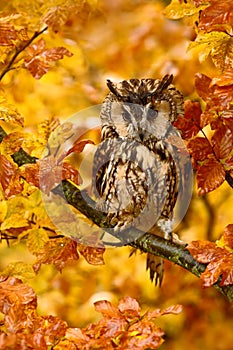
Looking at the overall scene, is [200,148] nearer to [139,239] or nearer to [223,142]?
[223,142]

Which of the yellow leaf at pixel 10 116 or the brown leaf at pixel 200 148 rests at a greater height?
the yellow leaf at pixel 10 116

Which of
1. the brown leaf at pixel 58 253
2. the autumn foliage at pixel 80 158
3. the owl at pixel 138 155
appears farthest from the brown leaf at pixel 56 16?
the brown leaf at pixel 58 253

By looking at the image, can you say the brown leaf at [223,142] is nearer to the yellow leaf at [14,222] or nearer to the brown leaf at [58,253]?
the brown leaf at [58,253]

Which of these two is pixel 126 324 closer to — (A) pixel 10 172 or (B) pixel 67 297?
(A) pixel 10 172

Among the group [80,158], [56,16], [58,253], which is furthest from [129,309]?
[80,158]

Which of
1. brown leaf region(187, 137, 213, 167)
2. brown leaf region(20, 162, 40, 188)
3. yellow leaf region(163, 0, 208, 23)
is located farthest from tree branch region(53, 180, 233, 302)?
yellow leaf region(163, 0, 208, 23)

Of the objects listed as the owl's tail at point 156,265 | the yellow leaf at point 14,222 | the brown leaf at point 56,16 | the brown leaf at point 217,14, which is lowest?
the owl's tail at point 156,265
